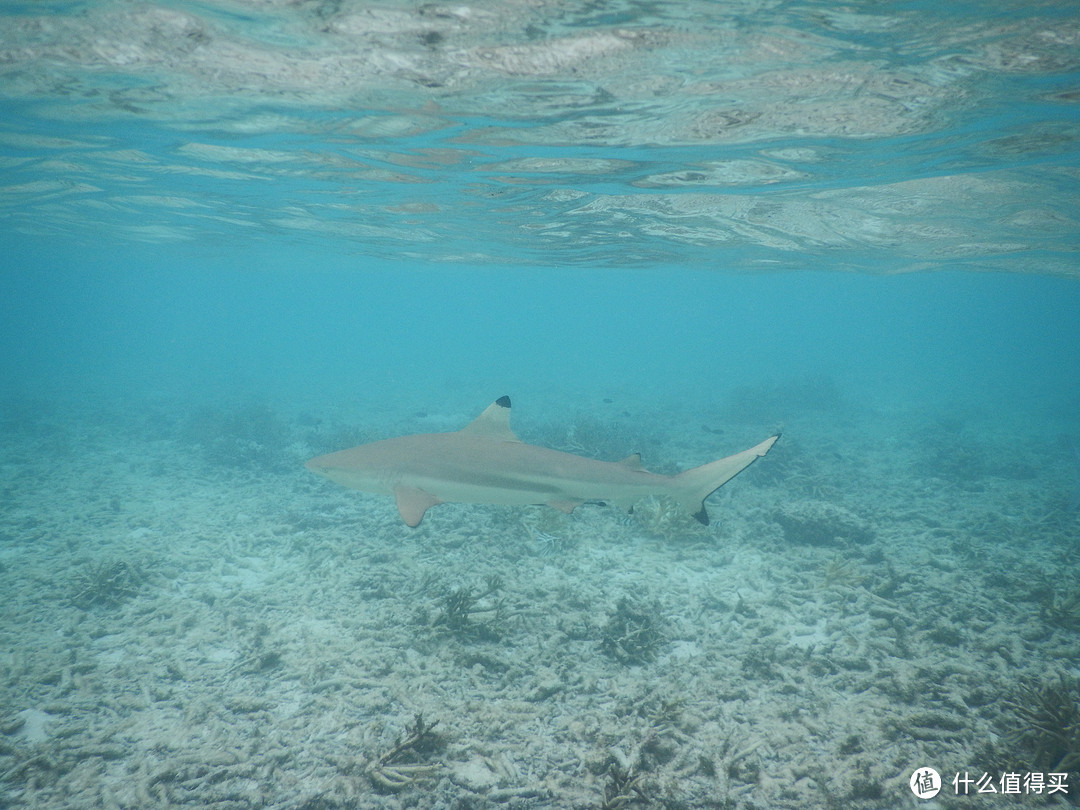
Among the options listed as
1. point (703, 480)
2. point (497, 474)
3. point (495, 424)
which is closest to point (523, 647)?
point (497, 474)

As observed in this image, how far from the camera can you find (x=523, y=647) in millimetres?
6793

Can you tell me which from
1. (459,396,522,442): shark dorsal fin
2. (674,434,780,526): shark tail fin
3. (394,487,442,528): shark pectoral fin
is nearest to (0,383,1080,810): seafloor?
(394,487,442,528): shark pectoral fin

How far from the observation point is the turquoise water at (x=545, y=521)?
16.4 ft

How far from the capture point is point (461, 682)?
6.00m

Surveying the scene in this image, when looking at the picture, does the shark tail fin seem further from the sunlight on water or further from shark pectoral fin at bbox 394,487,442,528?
the sunlight on water

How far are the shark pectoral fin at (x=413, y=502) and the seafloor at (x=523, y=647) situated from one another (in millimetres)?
1995

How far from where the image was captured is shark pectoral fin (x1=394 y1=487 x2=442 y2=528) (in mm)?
5910

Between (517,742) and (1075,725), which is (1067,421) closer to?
(1075,725)

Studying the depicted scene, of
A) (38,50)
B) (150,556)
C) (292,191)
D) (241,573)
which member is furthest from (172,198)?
(241,573)

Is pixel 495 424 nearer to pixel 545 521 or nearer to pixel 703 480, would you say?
pixel 703 480

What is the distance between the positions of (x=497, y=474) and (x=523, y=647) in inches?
102

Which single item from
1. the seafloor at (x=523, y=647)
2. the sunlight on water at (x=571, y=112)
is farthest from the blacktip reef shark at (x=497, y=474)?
the sunlight on water at (x=571, y=112)

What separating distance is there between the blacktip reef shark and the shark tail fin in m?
0.01

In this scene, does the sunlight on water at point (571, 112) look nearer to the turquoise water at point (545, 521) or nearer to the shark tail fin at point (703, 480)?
the turquoise water at point (545, 521)
